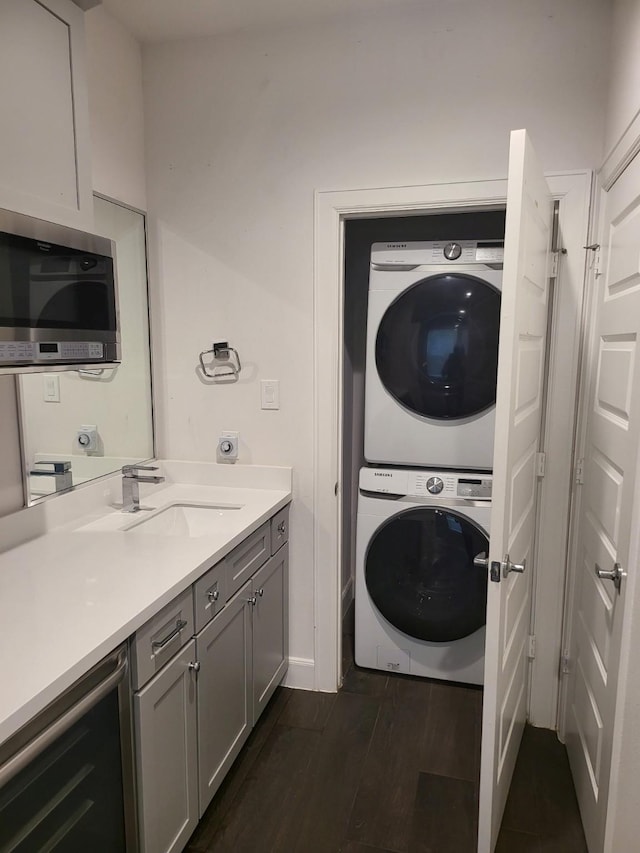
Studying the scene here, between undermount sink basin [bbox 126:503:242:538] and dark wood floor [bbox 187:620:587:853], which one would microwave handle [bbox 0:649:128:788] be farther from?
dark wood floor [bbox 187:620:587:853]

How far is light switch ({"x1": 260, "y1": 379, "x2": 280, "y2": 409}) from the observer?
2.38 meters

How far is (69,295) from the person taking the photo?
145 cm

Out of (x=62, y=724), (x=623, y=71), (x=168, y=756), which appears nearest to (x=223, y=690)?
(x=168, y=756)

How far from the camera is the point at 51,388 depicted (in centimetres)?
193

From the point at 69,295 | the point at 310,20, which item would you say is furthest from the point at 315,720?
the point at 310,20

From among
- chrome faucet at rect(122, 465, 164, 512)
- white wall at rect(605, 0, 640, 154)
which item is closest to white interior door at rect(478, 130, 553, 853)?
white wall at rect(605, 0, 640, 154)

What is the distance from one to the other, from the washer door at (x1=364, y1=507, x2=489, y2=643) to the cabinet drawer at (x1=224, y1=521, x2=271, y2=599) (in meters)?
0.59

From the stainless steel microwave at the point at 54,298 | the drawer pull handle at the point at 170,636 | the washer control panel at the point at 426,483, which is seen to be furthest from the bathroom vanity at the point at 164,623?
the stainless steel microwave at the point at 54,298

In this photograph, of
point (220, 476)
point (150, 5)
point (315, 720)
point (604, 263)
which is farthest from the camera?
point (220, 476)

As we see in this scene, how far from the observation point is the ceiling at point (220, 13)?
6.64 feet

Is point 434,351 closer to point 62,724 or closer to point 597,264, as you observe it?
point 597,264

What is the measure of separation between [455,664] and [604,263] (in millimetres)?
1742

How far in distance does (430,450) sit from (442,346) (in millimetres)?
447

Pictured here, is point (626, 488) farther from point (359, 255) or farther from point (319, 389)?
point (359, 255)
